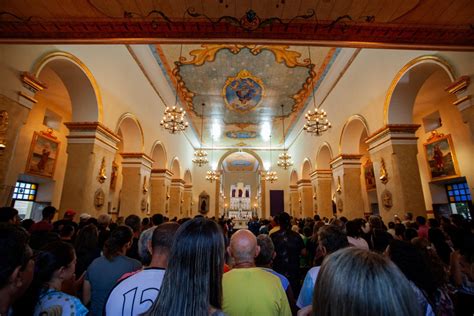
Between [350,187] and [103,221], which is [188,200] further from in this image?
[103,221]

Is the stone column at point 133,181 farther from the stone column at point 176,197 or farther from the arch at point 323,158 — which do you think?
the arch at point 323,158

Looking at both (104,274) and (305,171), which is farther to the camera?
(305,171)

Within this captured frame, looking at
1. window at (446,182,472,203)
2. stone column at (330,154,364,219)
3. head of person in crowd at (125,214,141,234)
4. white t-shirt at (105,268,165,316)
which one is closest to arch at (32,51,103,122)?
head of person in crowd at (125,214,141,234)

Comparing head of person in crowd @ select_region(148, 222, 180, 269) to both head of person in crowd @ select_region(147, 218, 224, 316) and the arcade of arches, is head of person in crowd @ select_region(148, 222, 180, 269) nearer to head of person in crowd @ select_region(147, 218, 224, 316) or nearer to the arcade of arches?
head of person in crowd @ select_region(147, 218, 224, 316)

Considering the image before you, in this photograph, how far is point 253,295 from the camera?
5.04 ft

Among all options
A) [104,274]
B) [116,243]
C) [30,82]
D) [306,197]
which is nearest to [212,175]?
[306,197]

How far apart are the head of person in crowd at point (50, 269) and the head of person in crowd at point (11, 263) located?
0.22 m

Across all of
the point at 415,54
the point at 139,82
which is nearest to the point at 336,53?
the point at 415,54

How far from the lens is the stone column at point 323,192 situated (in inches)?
480

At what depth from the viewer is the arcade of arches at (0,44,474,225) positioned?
17.5 ft

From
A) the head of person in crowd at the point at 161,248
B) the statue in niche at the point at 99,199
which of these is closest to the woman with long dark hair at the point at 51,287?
the head of person in crowd at the point at 161,248

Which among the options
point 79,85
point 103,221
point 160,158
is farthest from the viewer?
point 160,158

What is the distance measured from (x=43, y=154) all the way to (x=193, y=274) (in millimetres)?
11466

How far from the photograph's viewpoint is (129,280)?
1520 mm
